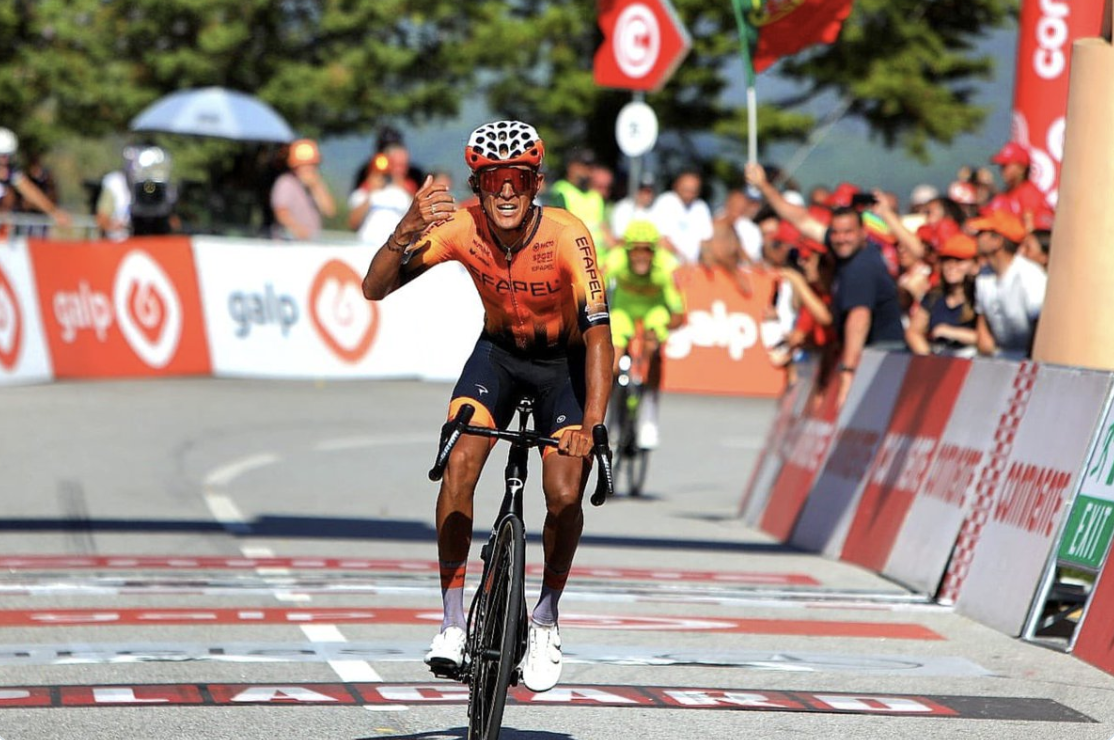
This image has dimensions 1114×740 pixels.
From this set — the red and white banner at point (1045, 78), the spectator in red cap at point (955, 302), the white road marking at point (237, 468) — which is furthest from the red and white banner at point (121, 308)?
the spectator in red cap at point (955, 302)

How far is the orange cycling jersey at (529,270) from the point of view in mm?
7520

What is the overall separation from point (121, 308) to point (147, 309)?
390mm

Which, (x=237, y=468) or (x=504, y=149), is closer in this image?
(x=504, y=149)

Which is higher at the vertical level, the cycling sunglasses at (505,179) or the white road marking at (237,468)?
the cycling sunglasses at (505,179)

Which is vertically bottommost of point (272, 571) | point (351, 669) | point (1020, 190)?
point (272, 571)

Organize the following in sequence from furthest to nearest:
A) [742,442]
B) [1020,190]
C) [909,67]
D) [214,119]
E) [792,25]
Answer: [909,67] < [214,119] < [742,442] < [1020,190] < [792,25]

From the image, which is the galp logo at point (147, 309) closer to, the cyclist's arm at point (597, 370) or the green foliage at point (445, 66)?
the cyclist's arm at point (597, 370)

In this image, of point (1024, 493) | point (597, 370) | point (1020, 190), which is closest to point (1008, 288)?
point (1024, 493)

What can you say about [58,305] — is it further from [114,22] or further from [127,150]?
[114,22]

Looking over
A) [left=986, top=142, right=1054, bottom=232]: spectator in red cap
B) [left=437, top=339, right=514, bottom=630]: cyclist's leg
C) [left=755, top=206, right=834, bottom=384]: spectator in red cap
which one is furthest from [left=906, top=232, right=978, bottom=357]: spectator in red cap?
[left=437, top=339, right=514, bottom=630]: cyclist's leg

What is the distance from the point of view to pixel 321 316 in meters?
25.9

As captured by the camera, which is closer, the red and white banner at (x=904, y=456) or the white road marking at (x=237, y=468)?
the red and white banner at (x=904, y=456)

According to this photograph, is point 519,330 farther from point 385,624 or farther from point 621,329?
point 621,329

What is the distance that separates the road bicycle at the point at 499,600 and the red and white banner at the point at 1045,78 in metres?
10.8
